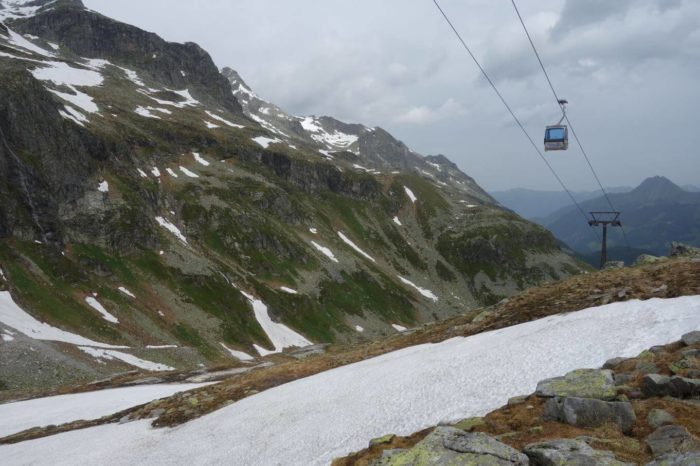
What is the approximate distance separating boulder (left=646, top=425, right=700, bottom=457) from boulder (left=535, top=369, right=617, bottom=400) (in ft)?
6.53

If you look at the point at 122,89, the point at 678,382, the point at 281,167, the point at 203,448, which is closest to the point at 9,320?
the point at 203,448

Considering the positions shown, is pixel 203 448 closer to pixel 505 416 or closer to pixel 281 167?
pixel 505 416

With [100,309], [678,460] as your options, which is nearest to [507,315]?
[678,460]

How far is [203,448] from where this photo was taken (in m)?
19.7

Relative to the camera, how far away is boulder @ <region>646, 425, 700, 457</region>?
8.96m

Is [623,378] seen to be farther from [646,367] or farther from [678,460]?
[678,460]

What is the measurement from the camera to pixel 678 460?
26.5 feet

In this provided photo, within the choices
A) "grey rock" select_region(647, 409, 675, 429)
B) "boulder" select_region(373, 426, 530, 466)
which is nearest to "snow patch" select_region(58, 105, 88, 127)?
"boulder" select_region(373, 426, 530, 466)

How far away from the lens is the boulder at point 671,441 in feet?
29.4

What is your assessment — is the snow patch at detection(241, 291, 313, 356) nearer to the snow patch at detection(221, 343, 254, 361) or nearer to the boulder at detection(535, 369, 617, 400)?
the snow patch at detection(221, 343, 254, 361)

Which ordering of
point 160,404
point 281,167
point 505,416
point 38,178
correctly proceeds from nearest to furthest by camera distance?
1. point 505,416
2. point 160,404
3. point 38,178
4. point 281,167

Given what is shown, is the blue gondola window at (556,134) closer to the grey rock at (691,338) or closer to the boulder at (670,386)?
the grey rock at (691,338)

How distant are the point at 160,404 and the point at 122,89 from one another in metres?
202

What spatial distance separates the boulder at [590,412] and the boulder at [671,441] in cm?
93
